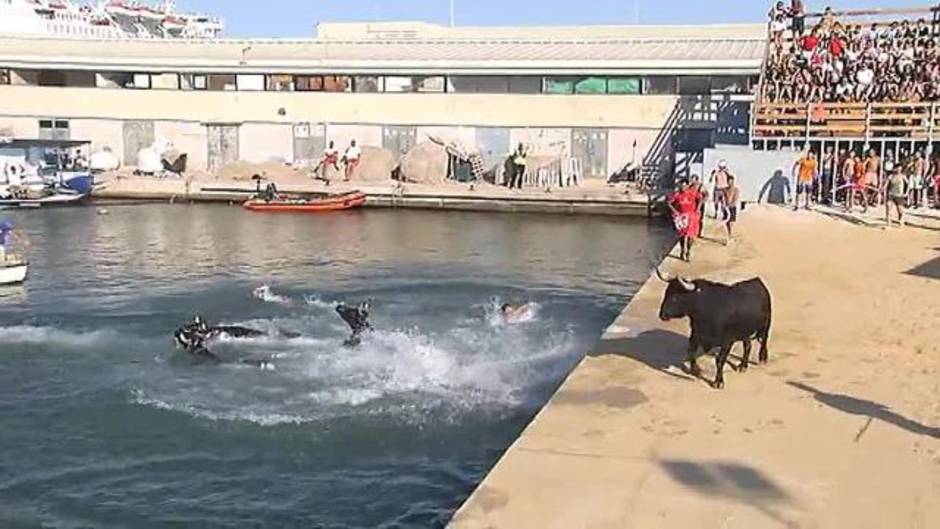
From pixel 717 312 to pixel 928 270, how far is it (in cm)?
949

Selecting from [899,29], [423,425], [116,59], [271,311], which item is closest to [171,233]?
[271,311]

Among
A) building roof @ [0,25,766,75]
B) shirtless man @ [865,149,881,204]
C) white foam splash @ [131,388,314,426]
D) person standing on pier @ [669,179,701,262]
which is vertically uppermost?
building roof @ [0,25,766,75]

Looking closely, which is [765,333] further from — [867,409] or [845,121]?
[845,121]

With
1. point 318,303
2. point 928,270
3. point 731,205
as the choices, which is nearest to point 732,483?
point 928,270

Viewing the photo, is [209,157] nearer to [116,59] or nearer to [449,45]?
[116,59]

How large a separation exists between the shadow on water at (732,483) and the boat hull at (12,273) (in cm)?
1817

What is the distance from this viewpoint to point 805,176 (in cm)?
2938

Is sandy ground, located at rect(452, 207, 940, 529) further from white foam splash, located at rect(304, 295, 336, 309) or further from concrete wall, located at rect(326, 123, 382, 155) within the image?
concrete wall, located at rect(326, 123, 382, 155)

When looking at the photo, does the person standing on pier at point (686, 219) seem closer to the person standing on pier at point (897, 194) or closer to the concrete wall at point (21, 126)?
the person standing on pier at point (897, 194)

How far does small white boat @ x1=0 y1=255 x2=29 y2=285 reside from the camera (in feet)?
76.3

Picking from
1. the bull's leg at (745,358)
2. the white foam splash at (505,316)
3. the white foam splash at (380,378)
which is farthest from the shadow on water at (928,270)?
the bull's leg at (745,358)

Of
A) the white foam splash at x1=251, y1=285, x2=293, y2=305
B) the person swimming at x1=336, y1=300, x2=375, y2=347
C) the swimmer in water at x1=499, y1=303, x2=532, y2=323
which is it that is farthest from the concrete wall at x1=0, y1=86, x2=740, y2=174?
the person swimming at x1=336, y1=300, x2=375, y2=347

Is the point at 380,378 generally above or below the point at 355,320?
below

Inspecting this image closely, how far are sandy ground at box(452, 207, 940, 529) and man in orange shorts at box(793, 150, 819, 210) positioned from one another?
13.4 m
